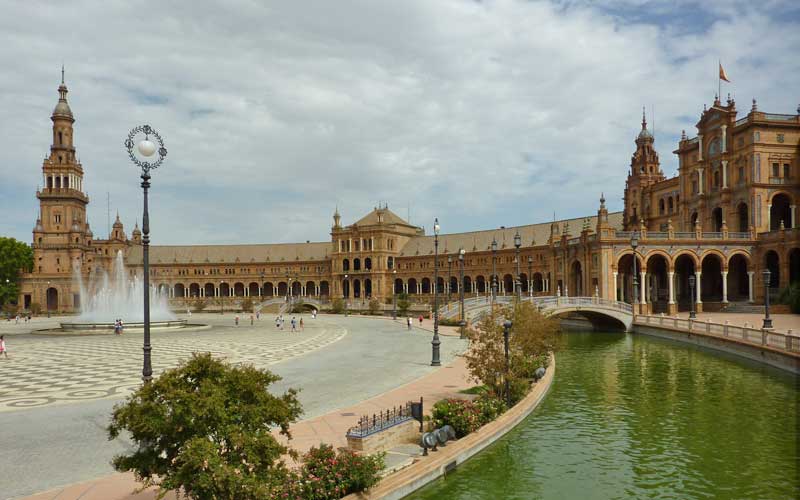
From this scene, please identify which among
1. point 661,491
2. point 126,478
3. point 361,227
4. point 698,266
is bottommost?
point 661,491

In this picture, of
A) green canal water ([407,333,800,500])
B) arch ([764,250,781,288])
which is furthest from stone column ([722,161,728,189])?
green canal water ([407,333,800,500])

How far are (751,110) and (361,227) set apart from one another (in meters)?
76.6

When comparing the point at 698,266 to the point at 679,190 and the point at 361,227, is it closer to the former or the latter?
the point at 679,190

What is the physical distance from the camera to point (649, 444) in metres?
18.4

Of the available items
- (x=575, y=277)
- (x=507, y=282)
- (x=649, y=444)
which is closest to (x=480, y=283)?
(x=507, y=282)

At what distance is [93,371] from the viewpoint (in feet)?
96.6

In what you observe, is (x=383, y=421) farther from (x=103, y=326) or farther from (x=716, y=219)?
(x=716, y=219)

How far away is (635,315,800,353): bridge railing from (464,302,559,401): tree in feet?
40.6

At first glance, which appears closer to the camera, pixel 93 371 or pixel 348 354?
pixel 93 371

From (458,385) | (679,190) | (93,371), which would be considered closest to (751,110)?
(679,190)

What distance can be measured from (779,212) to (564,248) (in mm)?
25004

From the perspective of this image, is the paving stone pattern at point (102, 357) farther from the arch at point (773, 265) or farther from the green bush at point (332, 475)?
the arch at point (773, 265)

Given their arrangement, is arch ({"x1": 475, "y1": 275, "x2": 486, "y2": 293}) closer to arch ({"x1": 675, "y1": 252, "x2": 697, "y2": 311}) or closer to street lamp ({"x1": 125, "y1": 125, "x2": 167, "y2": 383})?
arch ({"x1": 675, "y1": 252, "x2": 697, "y2": 311})

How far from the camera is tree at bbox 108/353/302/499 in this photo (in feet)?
30.1
